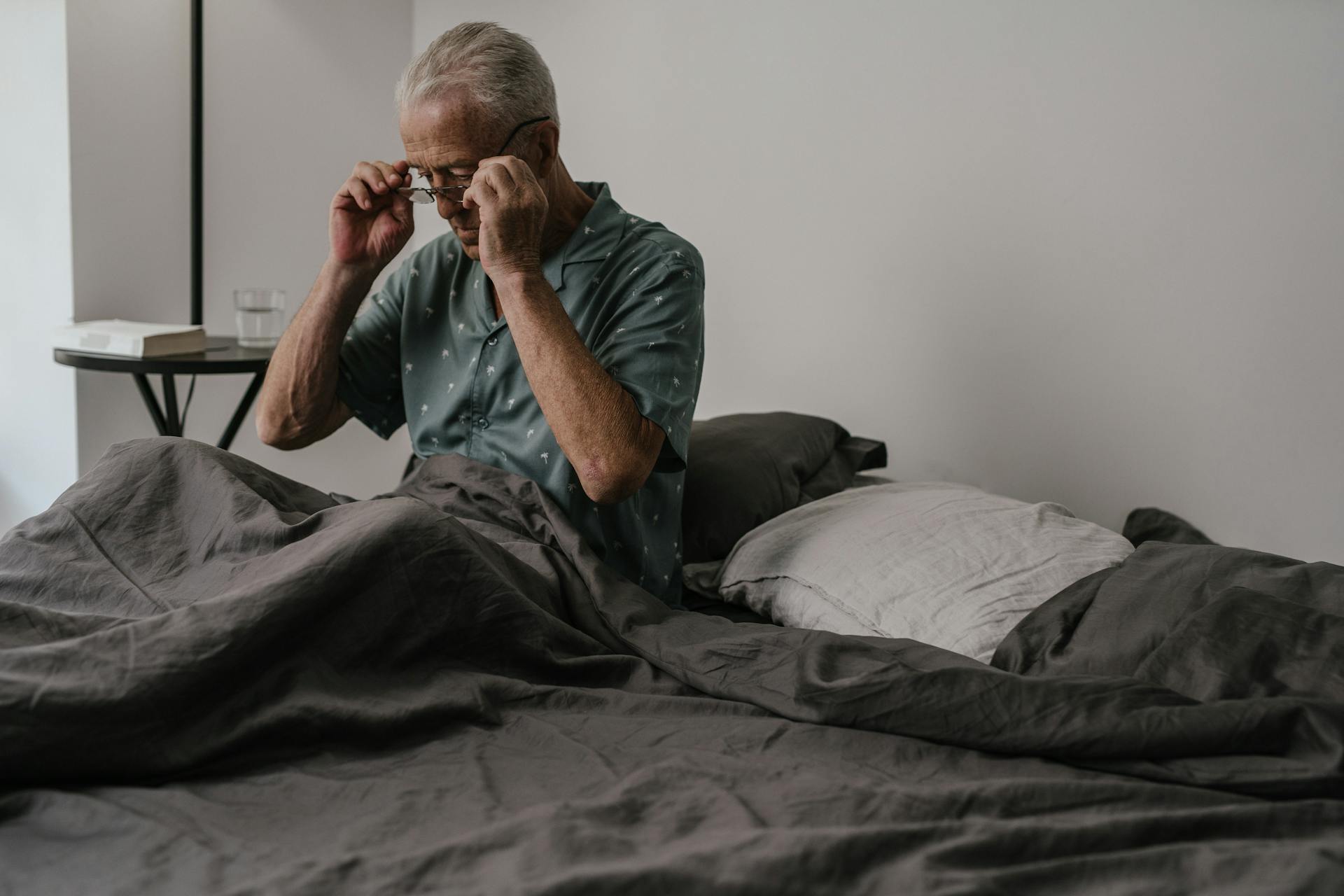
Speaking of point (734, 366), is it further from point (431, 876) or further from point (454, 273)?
point (431, 876)

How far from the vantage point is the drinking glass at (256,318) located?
7.46 feet

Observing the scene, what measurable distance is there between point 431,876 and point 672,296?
865 mm

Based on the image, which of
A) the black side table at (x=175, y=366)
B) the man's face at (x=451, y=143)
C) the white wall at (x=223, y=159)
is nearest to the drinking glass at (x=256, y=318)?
the black side table at (x=175, y=366)

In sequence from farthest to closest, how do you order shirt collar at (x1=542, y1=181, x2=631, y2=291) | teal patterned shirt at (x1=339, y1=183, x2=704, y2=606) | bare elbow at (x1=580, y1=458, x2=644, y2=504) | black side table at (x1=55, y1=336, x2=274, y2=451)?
black side table at (x1=55, y1=336, x2=274, y2=451)
shirt collar at (x1=542, y1=181, x2=631, y2=291)
teal patterned shirt at (x1=339, y1=183, x2=704, y2=606)
bare elbow at (x1=580, y1=458, x2=644, y2=504)

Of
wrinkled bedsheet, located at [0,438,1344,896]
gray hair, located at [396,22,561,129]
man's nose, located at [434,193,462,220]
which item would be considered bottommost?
wrinkled bedsheet, located at [0,438,1344,896]

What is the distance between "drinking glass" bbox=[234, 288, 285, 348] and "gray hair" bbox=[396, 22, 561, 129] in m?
0.94

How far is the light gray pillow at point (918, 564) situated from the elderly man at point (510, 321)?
0.15 metres

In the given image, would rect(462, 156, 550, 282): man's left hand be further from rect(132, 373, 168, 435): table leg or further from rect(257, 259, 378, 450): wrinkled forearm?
rect(132, 373, 168, 435): table leg

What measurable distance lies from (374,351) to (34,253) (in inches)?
40.6

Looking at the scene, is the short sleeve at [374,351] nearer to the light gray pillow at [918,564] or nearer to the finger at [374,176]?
the finger at [374,176]

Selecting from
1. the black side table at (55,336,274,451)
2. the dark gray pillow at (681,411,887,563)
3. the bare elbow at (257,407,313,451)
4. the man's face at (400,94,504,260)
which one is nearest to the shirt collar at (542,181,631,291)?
the man's face at (400,94,504,260)

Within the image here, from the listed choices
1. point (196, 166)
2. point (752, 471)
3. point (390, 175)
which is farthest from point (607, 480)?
point (196, 166)

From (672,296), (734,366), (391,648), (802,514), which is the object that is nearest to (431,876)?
(391,648)

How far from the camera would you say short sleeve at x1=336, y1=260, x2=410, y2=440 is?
5.57 feet
